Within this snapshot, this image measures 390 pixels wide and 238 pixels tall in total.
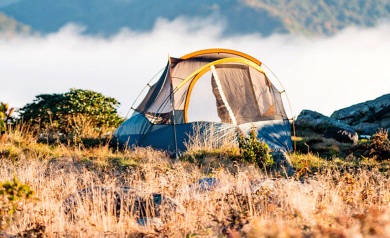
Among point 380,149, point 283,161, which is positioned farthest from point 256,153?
point 380,149

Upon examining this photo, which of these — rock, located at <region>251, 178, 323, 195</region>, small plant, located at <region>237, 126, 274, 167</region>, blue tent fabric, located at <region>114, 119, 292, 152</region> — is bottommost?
rock, located at <region>251, 178, 323, 195</region>

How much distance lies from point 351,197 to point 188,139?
5841 millimetres

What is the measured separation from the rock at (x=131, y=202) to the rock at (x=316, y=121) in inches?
504

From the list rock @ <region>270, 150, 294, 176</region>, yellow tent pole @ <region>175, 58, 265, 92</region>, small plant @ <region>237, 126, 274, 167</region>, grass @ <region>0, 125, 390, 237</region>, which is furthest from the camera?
yellow tent pole @ <region>175, 58, 265, 92</region>

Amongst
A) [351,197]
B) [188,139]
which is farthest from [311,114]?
[351,197]

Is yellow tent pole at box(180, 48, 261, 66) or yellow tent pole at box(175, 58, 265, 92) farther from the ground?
yellow tent pole at box(180, 48, 261, 66)

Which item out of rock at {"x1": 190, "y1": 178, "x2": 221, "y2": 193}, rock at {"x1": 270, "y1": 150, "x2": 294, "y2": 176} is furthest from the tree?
rock at {"x1": 190, "y1": 178, "x2": 221, "y2": 193}

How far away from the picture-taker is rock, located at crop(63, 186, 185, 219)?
175 inches

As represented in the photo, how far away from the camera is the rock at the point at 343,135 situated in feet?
45.0

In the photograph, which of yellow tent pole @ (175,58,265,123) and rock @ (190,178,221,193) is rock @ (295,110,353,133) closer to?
yellow tent pole @ (175,58,265,123)

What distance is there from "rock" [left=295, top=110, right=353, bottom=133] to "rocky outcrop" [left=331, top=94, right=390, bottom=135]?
1.68 metres

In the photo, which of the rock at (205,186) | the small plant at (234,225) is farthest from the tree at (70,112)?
the small plant at (234,225)

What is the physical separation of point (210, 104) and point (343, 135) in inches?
227

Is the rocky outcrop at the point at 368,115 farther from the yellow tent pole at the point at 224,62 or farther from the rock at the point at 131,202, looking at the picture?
the rock at the point at 131,202
